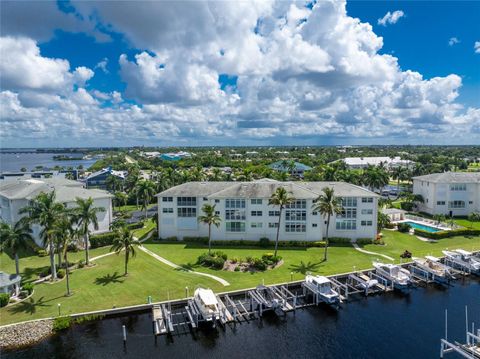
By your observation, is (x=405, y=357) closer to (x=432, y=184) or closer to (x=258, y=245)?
(x=258, y=245)

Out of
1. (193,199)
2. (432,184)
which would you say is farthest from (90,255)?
(432,184)

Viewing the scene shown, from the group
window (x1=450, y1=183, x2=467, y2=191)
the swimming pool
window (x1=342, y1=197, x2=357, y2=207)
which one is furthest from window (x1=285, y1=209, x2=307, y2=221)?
window (x1=450, y1=183, x2=467, y2=191)

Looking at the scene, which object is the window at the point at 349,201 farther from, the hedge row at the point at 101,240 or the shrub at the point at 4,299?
the shrub at the point at 4,299

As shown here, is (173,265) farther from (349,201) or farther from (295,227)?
(349,201)

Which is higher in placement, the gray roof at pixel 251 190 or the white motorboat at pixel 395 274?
the gray roof at pixel 251 190

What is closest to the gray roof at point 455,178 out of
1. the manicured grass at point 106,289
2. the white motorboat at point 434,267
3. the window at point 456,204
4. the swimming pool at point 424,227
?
the window at point 456,204

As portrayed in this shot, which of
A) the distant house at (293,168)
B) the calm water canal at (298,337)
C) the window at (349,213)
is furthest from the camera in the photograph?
the distant house at (293,168)

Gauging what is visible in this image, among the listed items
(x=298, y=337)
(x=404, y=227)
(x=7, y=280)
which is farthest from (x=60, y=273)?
(x=404, y=227)

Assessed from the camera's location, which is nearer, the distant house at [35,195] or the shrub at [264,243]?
the shrub at [264,243]
